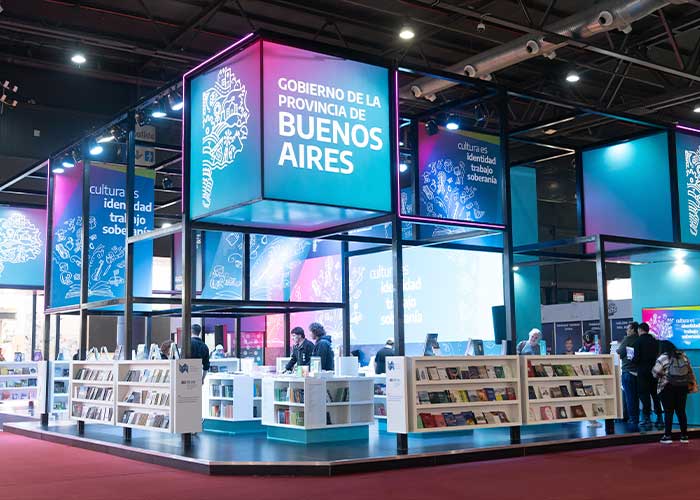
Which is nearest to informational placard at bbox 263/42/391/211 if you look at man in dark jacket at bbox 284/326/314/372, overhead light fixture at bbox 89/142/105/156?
man in dark jacket at bbox 284/326/314/372

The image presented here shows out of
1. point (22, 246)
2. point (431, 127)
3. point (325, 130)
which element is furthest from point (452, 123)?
point (22, 246)

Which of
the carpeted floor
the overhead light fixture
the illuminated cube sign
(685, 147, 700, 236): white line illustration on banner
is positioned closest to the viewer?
the carpeted floor

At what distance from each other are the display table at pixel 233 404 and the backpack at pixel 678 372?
17.8 feet

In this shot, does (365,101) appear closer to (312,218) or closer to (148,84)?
(312,218)

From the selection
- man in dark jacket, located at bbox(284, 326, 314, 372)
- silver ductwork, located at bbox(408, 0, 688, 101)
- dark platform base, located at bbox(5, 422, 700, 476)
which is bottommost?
dark platform base, located at bbox(5, 422, 700, 476)

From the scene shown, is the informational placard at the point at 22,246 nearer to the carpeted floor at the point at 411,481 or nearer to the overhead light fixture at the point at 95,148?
the overhead light fixture at the point at 95,148

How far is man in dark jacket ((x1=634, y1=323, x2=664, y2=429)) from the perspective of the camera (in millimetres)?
11641

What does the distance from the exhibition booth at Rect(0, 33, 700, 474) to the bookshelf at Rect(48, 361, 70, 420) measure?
5 cm

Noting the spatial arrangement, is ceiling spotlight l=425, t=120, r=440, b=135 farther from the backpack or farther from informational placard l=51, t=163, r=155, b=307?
informational placard l=51, t=163, r=155, b=307

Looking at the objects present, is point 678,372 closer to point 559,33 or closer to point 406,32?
point 559,33

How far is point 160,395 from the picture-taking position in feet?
33.1

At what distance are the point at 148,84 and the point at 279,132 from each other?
8704 millimetres

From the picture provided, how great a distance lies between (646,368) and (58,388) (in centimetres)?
962

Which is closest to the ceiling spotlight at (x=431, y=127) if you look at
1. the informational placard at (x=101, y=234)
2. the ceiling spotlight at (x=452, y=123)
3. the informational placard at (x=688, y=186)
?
the ceiling spotlight at (x=452, y=123)
